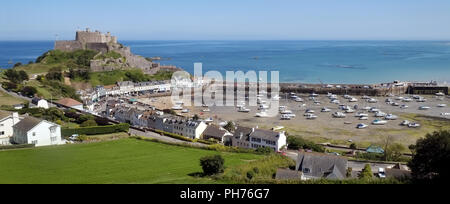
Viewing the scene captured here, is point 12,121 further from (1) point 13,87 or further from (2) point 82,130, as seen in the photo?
(1) point 13,87

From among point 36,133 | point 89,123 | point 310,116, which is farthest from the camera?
point 310,116

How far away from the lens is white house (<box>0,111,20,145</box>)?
77.4 ft

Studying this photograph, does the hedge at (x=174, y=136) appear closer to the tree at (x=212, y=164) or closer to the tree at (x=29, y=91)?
the tree at (x=212, y=164)

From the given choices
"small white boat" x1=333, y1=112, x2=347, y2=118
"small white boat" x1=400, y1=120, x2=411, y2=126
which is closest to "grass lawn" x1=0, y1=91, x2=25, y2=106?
"small white boat" x1=333, y1=112, x2=347, y2=118

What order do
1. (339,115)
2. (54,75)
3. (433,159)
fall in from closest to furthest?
1. (433,159)
2. (339,115)
3. (54,75)

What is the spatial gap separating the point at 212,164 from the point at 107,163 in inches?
228

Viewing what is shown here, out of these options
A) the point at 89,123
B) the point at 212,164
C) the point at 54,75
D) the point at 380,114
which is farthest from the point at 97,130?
the point at 54,75

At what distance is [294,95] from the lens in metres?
51.8

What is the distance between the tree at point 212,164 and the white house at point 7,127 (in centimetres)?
1355

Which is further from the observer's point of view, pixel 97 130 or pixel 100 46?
pixel 100 46

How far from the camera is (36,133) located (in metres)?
22.7

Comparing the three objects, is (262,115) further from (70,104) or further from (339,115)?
(70,104)

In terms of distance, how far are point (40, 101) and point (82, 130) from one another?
8.74 m
